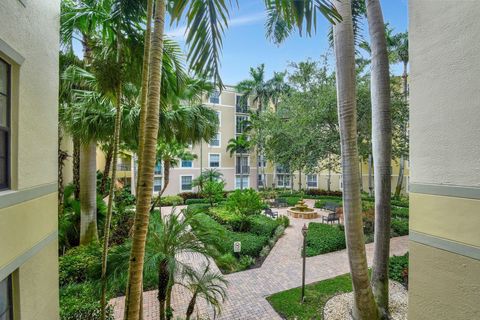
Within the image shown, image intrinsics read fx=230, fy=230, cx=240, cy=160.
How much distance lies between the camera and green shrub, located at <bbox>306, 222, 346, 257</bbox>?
1130 cm

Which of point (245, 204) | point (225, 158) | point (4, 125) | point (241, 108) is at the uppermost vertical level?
point (241, 108)

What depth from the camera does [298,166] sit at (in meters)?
18.2

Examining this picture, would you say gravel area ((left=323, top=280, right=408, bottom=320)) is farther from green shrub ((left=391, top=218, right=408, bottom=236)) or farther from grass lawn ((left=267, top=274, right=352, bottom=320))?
green shrub ((left=391, top=218, right=408, bottom=236))

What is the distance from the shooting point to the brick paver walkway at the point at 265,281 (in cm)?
676

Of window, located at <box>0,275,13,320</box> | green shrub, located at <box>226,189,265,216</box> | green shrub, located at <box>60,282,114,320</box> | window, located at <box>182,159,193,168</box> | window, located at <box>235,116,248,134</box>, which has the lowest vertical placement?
green shrub, located at <box>60,282,114,320</box>

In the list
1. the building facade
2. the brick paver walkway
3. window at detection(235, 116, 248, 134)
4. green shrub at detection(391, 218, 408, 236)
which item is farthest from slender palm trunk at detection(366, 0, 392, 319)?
window at detection(235, 116, 248, 134)

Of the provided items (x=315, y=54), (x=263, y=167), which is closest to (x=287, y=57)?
(x=315, y=54)

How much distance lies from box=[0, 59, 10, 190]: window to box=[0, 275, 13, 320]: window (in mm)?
1343

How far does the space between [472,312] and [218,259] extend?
4.55 metres

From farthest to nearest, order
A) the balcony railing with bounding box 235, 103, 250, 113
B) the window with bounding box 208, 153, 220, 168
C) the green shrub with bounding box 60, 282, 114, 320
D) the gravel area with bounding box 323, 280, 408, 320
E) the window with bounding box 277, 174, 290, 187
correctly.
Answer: the window with bounding box 277, 174, 290, 187 < the balcony railing with bounding box 235, 103, 250, 113 < the window with bounding box 208, 153, 220, 168 < the gravel area with bounding box 323, 280, 408, 320 < the green shrub with bounding box 60, 282, 114, 320

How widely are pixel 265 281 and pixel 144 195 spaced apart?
7.13 m

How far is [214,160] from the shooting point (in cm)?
3195

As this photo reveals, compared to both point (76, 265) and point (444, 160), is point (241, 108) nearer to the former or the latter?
point (76, 265)

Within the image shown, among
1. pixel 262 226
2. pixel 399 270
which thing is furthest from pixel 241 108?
pixel 399 270
